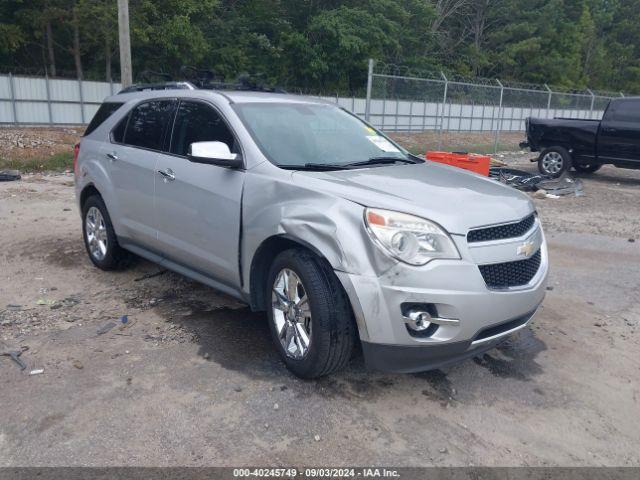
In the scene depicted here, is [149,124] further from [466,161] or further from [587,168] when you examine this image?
[587,168]

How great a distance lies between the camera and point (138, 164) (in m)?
4.86

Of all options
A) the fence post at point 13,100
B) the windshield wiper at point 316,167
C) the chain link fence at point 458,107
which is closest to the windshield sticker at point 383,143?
the windshield wiper at point 316,167

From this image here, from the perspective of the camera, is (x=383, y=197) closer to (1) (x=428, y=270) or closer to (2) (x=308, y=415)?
(1) (x=428, y=270)

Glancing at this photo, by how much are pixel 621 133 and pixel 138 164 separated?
1153 centimetres

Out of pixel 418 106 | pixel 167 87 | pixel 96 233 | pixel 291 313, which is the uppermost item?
pixel 167 87

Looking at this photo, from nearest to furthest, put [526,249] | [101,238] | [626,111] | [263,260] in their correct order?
[526,249] → [263,260] → [101,238] → [626,111]

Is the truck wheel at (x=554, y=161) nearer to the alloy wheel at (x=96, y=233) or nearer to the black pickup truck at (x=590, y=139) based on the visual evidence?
the black pickup truck at (x=590, y=139)

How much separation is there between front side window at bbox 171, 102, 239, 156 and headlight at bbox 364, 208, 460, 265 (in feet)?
4.52

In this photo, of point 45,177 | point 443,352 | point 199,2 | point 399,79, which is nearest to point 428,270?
point 443,352

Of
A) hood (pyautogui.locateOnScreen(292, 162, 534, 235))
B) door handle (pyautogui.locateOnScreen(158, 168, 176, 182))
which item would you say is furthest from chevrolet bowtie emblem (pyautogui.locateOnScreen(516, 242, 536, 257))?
door handle (pyautogui.locateOnScreen(158, 168, 176, 182))

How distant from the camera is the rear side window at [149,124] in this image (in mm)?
4754

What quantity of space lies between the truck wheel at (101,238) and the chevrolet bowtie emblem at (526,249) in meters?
3.69

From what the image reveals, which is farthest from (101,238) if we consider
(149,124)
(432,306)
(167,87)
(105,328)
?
(432,306)

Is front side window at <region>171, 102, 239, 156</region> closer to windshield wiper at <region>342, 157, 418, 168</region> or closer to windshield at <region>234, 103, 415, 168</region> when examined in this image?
windshield at <region>234, 103, 415, 168</region>
